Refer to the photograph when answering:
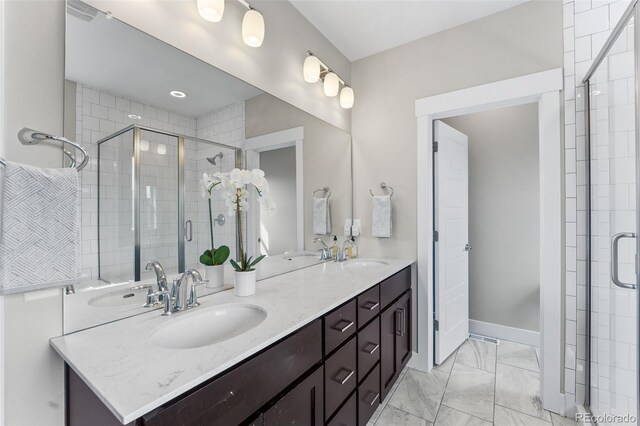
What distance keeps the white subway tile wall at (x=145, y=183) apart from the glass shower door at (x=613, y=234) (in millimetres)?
1830

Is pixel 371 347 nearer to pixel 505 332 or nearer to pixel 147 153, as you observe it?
pixel 147 153

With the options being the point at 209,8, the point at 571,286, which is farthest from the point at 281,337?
the point at 571,286

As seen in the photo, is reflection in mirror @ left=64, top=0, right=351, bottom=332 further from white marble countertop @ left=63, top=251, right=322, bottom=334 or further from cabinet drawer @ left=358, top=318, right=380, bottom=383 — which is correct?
cabinet drawer @ left=358, top=318, right=380, bottom=383

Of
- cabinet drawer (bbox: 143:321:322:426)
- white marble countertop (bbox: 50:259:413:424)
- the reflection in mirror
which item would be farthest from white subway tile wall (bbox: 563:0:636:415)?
the reflection in mirror

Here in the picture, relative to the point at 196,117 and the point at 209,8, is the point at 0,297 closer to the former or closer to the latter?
the point at 196,117

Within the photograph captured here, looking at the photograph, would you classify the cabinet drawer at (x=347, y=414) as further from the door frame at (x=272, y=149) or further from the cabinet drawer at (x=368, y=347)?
the door frame at (x=272, y=149)

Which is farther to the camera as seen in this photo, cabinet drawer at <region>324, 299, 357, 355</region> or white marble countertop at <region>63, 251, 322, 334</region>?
cabinet drawer at <region>324, 299, 357, 355</region>

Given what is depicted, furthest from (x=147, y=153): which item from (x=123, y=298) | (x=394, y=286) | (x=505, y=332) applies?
(x=505, y=332)

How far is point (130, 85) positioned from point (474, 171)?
2986 mm

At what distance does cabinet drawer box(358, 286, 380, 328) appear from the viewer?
60.6 inches

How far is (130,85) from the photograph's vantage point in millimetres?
1178

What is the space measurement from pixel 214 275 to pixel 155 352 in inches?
23.4

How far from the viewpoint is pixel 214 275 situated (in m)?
1.45

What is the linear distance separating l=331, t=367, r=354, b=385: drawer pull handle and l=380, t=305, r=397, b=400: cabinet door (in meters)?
0.43
